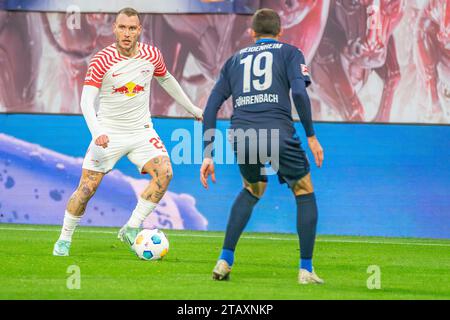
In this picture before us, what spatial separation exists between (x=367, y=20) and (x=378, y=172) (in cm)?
208

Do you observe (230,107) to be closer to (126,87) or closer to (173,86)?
(173,86)

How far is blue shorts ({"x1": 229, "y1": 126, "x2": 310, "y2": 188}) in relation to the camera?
8070 millimetres

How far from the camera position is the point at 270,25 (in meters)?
8.32

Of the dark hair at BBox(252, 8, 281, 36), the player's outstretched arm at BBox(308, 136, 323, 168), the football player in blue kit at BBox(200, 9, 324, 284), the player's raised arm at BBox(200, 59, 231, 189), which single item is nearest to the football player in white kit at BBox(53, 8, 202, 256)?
the player's raised arm at BBox(200, 59, 231, 189)

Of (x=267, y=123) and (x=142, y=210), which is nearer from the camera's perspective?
(x=267, y=123)

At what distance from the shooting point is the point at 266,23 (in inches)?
328

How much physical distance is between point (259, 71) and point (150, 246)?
252 cm

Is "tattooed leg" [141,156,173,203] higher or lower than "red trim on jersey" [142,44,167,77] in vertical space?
lower

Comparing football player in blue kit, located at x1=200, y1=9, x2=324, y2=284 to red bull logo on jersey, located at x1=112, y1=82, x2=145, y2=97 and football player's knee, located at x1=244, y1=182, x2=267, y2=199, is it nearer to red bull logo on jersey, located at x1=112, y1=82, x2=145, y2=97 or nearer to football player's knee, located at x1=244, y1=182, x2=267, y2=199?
football player's knee, located at x1=244, y1=182, x2=267, y2=199

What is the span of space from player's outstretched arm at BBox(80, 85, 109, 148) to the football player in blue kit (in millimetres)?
1607

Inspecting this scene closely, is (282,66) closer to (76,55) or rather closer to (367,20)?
(367,20)

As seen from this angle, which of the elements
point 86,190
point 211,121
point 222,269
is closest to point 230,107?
point 86,190

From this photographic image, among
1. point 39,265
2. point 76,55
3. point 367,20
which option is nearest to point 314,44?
point 367,20
